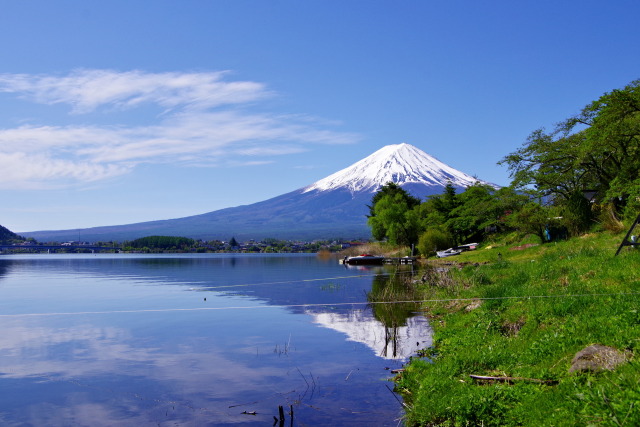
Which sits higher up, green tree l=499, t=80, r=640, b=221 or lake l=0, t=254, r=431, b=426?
green tree l=499, t=80, r=640, b=221

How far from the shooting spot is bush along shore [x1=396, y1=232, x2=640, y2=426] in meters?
7.95

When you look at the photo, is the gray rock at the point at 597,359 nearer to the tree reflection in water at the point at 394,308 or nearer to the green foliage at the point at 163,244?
the tree reflection in water at the point at 394,308

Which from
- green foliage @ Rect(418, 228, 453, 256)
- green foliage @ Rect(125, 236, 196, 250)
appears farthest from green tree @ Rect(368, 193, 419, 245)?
green foliage @ Rect(125, 236, 196, 250)

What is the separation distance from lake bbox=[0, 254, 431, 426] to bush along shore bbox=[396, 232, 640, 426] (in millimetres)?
1110

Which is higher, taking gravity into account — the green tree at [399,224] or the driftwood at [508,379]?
the green tree at [399,224]

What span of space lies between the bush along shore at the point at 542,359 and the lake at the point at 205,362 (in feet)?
3.64

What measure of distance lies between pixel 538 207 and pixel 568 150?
21.5 feet

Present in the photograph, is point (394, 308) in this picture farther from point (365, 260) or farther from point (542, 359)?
point (365, 260)

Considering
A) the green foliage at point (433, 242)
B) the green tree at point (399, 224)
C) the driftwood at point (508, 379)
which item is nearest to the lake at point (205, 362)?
the driftwood at point (508, 379)

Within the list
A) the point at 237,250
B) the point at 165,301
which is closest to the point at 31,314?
the point at 165,301

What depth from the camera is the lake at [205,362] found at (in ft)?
36.3

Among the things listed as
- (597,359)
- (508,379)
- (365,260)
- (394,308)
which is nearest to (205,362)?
(508,379)

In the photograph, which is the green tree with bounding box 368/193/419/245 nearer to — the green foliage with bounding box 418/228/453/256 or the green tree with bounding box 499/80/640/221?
the green foliage with bounding box 418/228/453/256

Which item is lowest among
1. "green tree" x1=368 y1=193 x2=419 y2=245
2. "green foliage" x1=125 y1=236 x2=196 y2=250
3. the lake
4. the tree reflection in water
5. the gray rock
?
the lake
